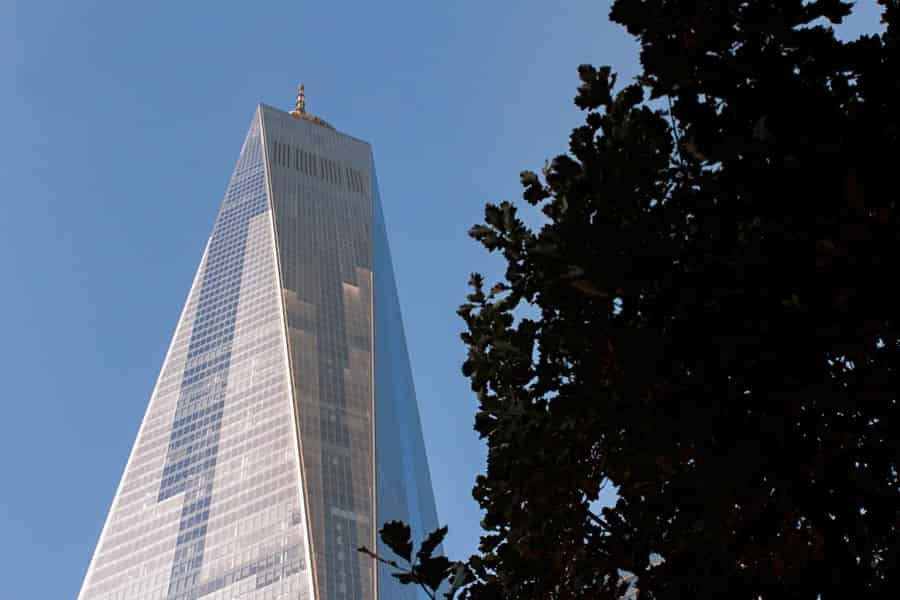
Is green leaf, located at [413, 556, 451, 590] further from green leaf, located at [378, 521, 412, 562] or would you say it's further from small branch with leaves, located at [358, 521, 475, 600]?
green leaf, located at [378, 521, 412, 562]

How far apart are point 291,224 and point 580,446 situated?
90.1m

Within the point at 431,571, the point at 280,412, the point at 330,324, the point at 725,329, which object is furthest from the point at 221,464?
the point at 725,329

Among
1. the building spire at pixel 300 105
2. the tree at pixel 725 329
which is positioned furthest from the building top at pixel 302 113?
the tree at pixel 725 329

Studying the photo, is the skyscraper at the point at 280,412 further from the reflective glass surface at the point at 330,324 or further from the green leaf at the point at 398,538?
the green leaf at the point at 398,538

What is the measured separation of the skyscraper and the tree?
6168 cm

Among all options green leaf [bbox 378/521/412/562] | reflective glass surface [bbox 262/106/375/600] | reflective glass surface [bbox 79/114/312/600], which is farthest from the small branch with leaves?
reflective glass surface [bbox 79/114/312/600]

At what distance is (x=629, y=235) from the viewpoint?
4594 millimetres

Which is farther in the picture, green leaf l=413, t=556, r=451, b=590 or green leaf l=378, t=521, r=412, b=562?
green leaf l=413, t=556, r=451, b=590

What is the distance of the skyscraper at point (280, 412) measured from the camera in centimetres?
6906

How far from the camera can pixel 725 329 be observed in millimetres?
4527

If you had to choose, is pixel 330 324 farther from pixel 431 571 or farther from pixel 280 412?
pixel 431 571

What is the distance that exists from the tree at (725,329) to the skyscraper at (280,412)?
61.7m

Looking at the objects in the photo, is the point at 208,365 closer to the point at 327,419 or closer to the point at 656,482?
the point at 327,419

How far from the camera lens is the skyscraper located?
2719 inches
